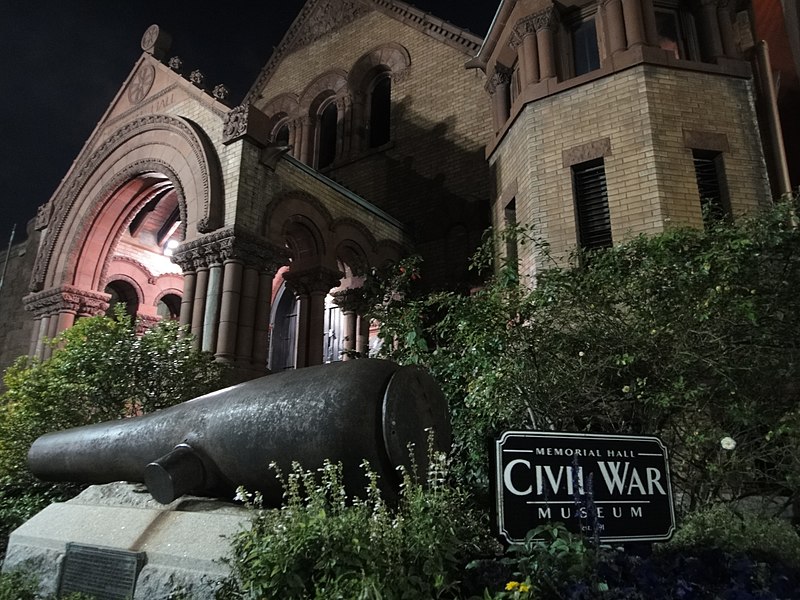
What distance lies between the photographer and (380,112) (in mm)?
19719

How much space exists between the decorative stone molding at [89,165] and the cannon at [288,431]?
9319mm

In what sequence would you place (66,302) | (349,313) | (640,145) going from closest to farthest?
(640,145) < (66,302) < (349,313)

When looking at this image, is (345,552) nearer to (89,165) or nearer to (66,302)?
(66,302)

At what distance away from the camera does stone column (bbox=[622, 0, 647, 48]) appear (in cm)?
1036

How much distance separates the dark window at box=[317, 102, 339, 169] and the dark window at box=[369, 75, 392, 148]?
142cm

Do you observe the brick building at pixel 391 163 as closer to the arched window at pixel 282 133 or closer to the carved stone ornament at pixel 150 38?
the carved stone ornament at pixel 150 38

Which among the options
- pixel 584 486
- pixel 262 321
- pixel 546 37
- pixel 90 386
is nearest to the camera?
pixel 584 486

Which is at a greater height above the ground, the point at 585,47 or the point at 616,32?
the point at 585,47

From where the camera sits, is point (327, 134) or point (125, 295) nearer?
point (125, 295)

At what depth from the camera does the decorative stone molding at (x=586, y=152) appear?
10.1 m

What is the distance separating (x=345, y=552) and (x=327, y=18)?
22181mm

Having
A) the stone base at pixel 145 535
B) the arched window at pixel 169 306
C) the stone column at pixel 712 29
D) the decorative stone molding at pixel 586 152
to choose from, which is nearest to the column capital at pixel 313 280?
the decorative stone molding at pixel 586 152

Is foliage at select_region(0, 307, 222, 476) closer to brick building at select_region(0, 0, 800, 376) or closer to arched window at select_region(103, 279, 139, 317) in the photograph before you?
brick building at select_region(0, 0, 800, 376)

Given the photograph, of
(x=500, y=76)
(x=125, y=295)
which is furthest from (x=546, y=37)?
(x=125, y=295)
